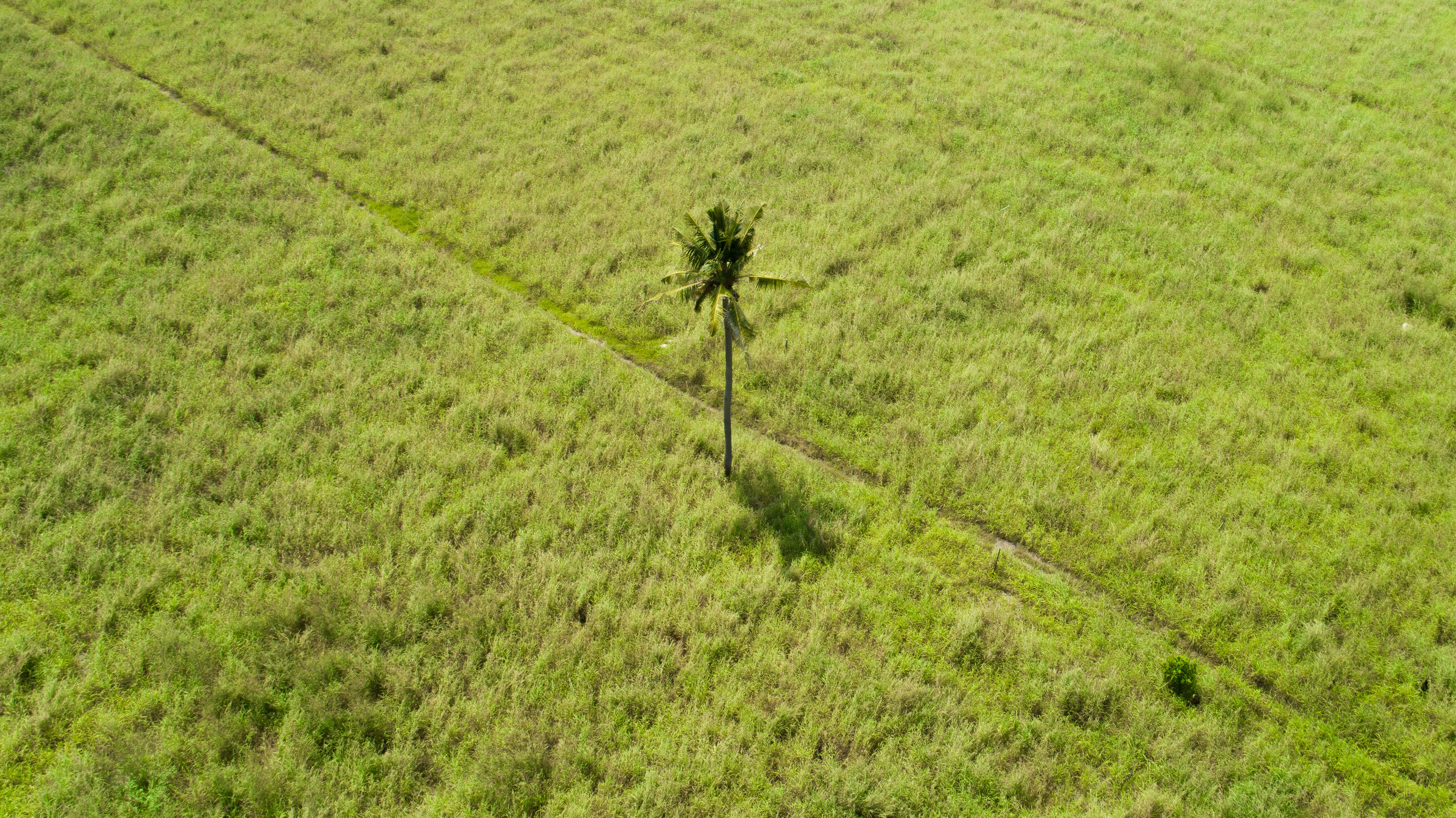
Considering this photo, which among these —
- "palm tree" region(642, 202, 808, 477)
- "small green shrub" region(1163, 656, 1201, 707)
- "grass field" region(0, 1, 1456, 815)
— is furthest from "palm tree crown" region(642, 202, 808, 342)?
"small green shrub" region(1163, 656, 1201, 707)

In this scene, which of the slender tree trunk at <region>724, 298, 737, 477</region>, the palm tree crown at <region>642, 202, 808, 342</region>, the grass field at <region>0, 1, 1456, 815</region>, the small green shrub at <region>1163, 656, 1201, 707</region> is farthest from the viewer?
the slender tree trunk at <region>724, 298, 737, 477</region>

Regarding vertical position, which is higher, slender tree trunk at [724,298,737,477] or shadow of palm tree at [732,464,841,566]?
slender tree trunk at [724,298,737,477]

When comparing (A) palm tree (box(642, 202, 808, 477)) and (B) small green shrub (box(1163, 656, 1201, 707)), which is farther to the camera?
(A) palm tree (box(642, 202, 808, 477))

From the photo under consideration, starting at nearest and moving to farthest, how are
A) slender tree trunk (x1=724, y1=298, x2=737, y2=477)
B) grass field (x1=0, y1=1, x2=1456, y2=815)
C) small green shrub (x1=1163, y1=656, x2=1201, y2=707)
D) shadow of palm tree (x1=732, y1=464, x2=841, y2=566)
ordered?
grass field (x1=0, y1=1, x2=1456, y2=815) → small green shrub (x1=1163, y1=656, x2=1201, y2=707) → slender tree trunk (x1=724, y1=298, x2=737, y2=477) → shadow of palm tree (x1=732, y1=464, x2=841, y2=566)

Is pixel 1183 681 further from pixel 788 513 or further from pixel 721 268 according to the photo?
pixel 721 268

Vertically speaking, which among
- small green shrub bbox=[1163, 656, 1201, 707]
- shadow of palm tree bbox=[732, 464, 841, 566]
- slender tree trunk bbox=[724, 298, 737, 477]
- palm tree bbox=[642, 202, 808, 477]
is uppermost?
palm tree bbox=[642, 202, 808, 477]

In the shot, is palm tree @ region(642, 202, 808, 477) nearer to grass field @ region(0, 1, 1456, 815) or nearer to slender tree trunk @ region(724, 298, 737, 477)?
slender tree trunk @ region(724, 298, 737, 477)

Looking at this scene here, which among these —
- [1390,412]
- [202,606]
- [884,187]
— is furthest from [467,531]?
[1390,412]
